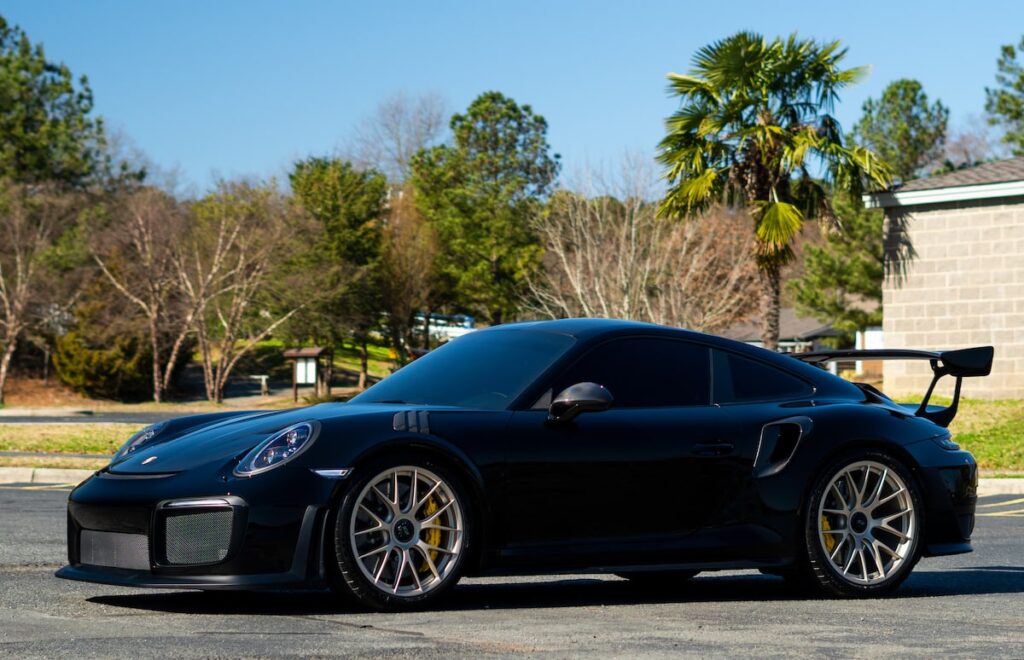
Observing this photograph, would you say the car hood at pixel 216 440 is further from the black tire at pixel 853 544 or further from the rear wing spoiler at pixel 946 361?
the rear wing spoiler at pixel 946 361

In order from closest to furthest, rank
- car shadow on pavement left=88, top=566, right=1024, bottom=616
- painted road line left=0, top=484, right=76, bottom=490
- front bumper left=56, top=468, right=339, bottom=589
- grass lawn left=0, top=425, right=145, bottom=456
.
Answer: front bumper left=56, top=468, right=339, bottom=589, car shadow on pavement left=88, top=566, right=1024, bottom=616, painted road line left=0, top=484, right=76, bottom=490, grass lawn left=0, top=425, right=145, bottom=456

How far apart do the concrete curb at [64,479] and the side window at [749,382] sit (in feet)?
34.5

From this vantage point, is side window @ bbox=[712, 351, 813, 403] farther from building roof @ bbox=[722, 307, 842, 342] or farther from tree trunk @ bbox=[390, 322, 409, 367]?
building roof @ bbox=[722, 307, 842, 342]

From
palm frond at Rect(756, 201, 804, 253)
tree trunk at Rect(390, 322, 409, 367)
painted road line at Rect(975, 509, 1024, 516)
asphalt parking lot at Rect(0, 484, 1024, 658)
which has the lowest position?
painted road line at Rect(975, 509, 1024, 516)

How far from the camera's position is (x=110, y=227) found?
180 feet

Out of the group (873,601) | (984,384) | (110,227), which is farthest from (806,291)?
(873,601)

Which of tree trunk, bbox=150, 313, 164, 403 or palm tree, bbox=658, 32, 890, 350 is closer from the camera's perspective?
palm tree, bbox=658, 32, 890, 350

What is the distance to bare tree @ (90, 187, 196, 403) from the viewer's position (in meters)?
49.6

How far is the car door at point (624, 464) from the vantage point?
6.32m

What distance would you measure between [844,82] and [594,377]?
2320 cm

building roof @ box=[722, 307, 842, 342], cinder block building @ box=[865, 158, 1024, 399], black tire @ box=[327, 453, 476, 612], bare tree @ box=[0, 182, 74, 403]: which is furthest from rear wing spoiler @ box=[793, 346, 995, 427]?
A: building roof @ box=[722, 307, 842, 342]

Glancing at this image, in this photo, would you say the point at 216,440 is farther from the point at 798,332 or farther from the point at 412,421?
the point at 798,332

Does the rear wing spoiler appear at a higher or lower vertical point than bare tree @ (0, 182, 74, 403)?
lower

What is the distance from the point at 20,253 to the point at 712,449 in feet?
162
